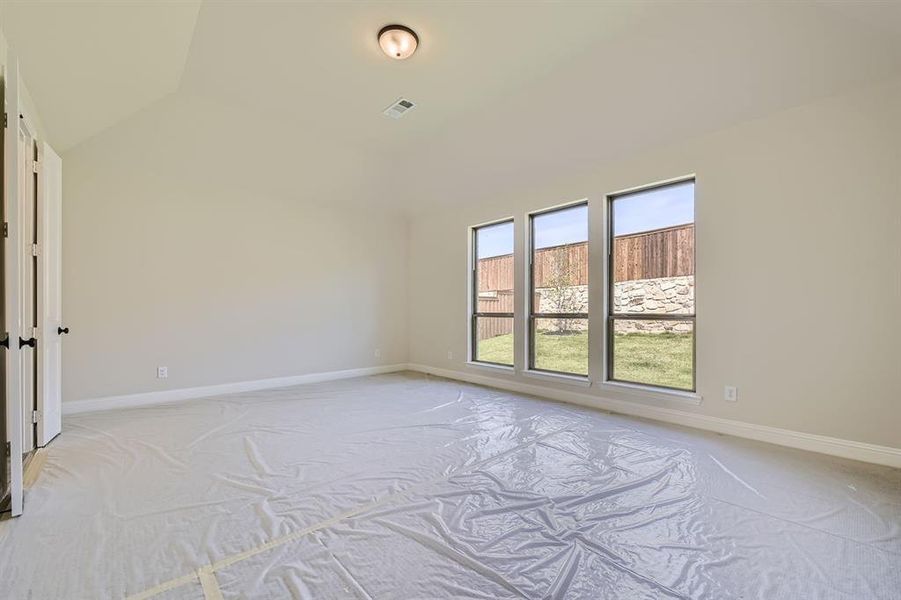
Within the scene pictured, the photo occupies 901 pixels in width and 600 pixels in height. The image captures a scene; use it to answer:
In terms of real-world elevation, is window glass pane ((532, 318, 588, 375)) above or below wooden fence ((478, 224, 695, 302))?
below

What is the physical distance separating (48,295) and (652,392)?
5119mm

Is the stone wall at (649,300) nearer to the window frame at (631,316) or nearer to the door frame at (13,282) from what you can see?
the window frame at (631,316)

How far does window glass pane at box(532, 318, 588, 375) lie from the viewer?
4473 millimetres

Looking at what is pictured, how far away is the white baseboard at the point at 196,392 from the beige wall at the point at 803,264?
171 inches

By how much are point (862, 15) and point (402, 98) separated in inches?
126

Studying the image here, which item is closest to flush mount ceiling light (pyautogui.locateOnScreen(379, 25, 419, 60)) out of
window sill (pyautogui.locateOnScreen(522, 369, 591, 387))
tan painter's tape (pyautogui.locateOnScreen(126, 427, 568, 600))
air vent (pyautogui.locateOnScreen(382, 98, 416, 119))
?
air vent (pyautogui.locateOnScreen(382, 98, 416, 119))

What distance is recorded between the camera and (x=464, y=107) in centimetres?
383

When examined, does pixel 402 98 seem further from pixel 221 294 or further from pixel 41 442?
pixel 41 442

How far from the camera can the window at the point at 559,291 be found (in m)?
4.48

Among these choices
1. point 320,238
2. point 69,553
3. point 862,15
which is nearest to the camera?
point 69,553

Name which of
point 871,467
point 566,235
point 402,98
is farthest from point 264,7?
point 871,467

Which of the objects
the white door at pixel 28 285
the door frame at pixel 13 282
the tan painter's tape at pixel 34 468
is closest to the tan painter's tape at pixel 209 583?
the door frame at pixel 13 282

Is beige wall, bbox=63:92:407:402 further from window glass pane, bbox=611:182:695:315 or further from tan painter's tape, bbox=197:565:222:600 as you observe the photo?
window glass pane, bbox=611:182:695:315

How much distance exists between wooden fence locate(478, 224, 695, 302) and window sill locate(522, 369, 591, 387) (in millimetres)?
906
